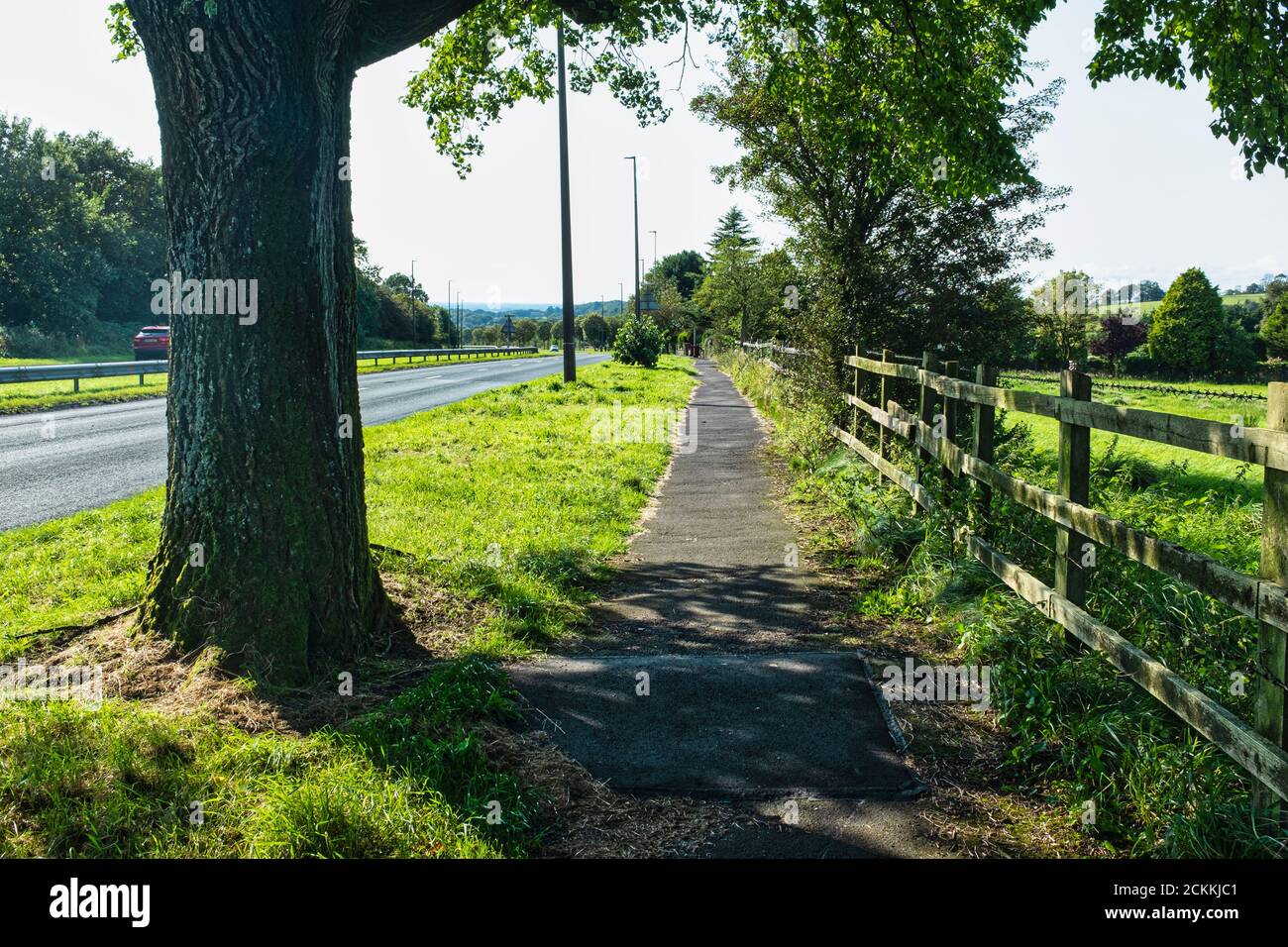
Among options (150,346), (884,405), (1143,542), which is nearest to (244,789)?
(1143,542)

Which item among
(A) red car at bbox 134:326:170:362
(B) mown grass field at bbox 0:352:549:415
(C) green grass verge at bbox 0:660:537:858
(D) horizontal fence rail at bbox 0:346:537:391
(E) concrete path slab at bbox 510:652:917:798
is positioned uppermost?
(A) red car at bbox 134:326:170:362

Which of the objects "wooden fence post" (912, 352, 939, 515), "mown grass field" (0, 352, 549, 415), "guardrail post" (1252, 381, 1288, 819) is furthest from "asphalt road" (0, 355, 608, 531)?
"guardrail post" (1252, 381, 1288, 819)

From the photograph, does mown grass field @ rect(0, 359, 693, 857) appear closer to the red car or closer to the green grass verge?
the green grass verge

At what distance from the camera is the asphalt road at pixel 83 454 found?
9.99m

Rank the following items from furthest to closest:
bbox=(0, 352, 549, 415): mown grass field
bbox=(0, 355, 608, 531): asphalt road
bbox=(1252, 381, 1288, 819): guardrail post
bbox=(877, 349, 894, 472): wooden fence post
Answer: bbox=(0, 352, 549, 415): mown grass field < bbox=(877, 349, 894, 472): wooden fence post < bbox=(0, 355, 608, 531): asphalt road < bbox=(1252, 381, 1288, 819): guardrail post

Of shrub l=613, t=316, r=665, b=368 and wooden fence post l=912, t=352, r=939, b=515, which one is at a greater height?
shrub l=613, t=316, r=665, b=368

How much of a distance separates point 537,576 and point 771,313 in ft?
29.8

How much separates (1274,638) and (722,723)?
2.35m

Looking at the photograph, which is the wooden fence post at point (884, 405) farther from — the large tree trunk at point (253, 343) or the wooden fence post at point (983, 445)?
the large tree trunk at point (253, 343)

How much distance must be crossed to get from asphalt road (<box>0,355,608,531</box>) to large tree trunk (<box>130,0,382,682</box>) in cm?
525

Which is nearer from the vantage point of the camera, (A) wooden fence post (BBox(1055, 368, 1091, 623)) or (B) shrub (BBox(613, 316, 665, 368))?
(A) wooden fence post (BBox(1055, 368, 1091, 623))

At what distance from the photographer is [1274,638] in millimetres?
3010

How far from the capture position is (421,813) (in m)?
3.46

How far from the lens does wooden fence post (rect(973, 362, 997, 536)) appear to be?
6426 millimetres
